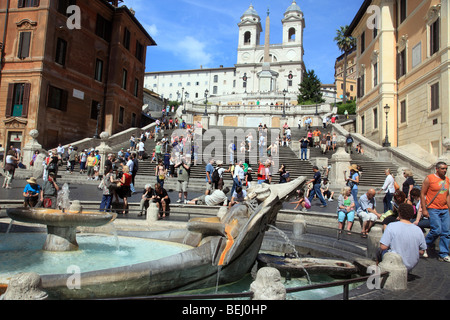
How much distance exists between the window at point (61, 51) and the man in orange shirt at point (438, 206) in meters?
28.9

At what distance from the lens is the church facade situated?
288 feet

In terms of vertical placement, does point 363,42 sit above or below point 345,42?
below

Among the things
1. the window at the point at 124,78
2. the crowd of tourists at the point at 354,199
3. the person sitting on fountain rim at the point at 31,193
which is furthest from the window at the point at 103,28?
the person sitting on fountain rim at the point at 31,193

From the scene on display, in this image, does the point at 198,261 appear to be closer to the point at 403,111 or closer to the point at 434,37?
the point at 434,37

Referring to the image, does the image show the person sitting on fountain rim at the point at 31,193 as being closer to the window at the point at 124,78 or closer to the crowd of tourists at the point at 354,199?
the crowd of tourists at the point at 354,199

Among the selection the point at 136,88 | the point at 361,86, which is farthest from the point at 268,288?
the point at 136,88

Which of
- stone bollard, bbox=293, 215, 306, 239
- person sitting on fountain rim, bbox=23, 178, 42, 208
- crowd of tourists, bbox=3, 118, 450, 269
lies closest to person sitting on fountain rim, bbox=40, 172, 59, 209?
crowd of tourists, bbox=3, 118, 450, 269

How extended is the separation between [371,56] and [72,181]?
2612cm

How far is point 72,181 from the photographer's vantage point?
18219 mm

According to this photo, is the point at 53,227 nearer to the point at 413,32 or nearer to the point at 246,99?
the point at 413,32

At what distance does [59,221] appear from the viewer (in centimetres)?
513

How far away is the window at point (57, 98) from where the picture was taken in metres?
26.1

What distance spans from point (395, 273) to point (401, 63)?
998 inches

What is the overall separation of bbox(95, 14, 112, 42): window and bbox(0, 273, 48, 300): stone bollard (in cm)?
3403
